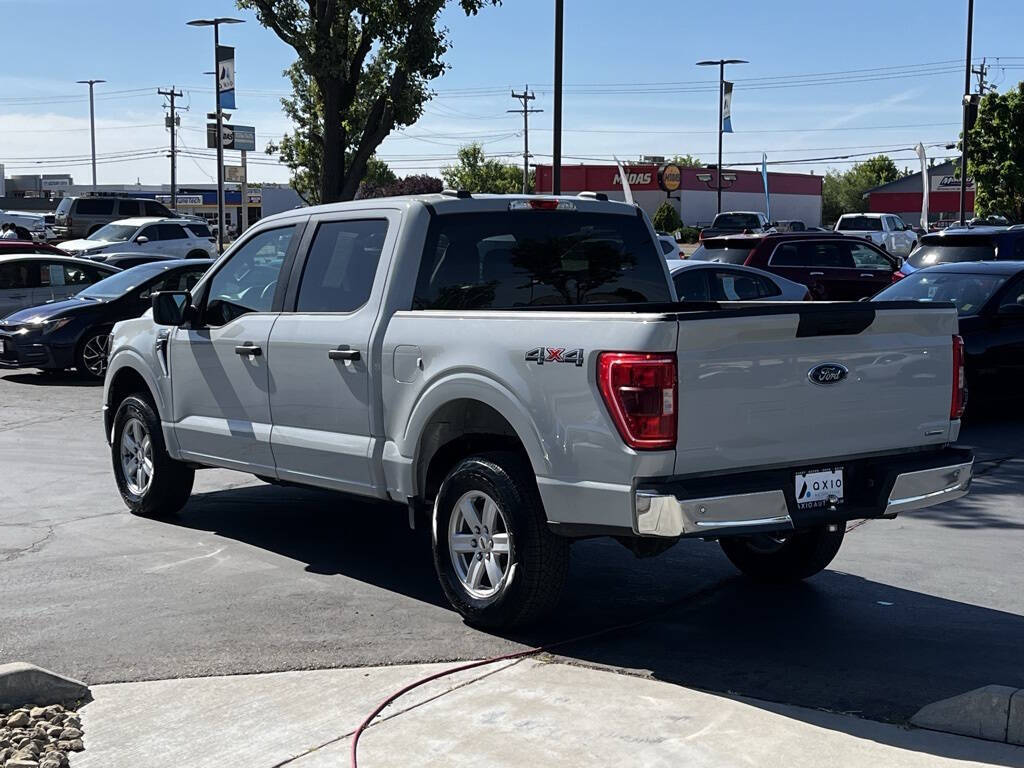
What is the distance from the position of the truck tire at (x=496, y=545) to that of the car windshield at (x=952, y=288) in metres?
8.12

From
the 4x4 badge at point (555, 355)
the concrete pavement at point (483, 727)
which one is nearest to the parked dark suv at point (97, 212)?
the 4x4 badge at point (555, 355)

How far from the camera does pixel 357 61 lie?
68.0 ft

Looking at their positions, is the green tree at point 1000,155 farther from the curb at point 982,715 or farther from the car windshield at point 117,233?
the curb at point 982,715

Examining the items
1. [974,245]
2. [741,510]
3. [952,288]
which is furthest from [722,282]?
[741,510]

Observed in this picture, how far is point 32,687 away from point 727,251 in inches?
656

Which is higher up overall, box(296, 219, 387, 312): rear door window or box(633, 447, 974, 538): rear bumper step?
box(296, 219, 387, 312): rear door window

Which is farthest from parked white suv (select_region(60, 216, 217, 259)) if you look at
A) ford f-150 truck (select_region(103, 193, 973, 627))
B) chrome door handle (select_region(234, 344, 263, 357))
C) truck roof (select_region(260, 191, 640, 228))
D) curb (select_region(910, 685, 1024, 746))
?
curb (select_region(910, 685, 1024, 746))

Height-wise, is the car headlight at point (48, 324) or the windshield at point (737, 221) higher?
the windshield at point (737, 221)

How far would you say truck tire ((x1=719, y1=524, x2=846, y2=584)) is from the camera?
701cm

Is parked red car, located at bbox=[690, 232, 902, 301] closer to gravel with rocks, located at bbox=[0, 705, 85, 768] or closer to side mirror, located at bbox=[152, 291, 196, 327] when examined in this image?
side mirror, located at bbox=[152, 291, 196, 327]

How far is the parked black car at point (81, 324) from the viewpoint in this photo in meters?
16.8

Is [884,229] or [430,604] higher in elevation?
[884,229]

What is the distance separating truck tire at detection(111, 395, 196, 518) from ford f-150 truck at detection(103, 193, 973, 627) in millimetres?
330

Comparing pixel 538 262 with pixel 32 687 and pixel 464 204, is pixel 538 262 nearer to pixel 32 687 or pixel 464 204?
pixel 464 204
